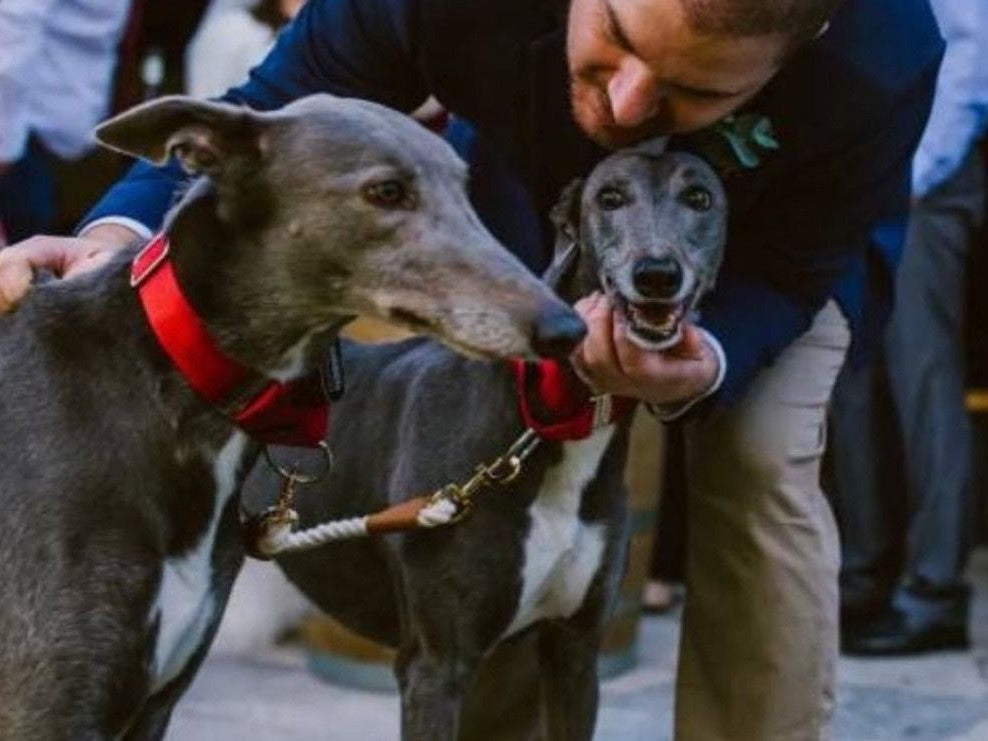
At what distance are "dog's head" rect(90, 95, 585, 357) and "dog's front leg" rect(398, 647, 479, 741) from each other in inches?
38.8

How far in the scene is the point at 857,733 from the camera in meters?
5.58

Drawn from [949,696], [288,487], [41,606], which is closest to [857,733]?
[949,696]

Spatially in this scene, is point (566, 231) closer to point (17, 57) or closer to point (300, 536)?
point (300, 536)

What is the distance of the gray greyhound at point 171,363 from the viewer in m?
3.01

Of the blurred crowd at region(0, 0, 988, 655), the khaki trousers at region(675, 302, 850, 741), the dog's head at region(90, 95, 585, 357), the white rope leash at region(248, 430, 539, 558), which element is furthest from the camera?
the blurred crowd at region(0, 0, 988, 655)

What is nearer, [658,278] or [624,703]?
[658,278]

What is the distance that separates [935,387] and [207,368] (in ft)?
11.8

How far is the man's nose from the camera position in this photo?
11.5 ft

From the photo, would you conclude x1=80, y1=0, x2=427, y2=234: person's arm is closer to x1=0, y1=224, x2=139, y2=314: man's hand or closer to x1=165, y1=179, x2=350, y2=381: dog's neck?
x1=0, y1=224, x2=139, y2=314: man's hand

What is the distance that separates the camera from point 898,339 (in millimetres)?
6457

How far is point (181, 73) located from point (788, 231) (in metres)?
4.24

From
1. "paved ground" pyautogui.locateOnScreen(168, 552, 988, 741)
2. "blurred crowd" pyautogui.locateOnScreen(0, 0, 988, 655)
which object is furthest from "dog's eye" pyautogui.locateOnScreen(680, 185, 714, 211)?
"blurred crowd" pyautogui.locateOnScreen(0, 0, 988, 655)

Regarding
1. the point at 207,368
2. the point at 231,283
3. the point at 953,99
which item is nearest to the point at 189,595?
the point at 207,368

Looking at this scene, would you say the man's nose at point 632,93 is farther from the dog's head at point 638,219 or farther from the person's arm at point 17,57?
the person's arm at point 17,57
